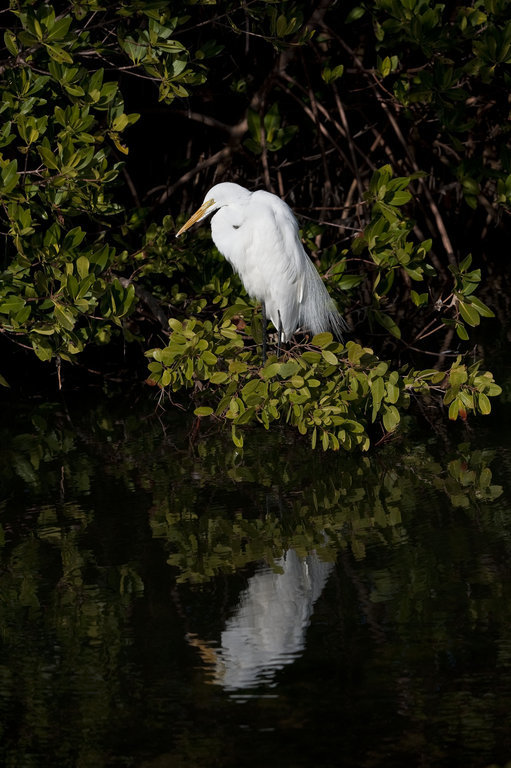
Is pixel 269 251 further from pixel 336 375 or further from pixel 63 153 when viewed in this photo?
pixel 63 153

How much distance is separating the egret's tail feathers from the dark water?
0.52 meters

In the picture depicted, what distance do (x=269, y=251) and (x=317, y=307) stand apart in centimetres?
32

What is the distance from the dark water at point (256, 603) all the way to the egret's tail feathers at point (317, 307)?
0.52 m

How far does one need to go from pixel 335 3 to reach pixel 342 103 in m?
0.48

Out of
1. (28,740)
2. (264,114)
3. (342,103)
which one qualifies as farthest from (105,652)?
(342,103)

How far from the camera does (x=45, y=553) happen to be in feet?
9.80

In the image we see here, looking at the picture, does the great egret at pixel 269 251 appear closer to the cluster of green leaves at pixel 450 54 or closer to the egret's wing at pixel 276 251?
the egret's wing at pixel 276 251

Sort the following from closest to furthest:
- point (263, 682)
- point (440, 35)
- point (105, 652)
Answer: point (263, 682)
point (105, 652)
point (440, 35)

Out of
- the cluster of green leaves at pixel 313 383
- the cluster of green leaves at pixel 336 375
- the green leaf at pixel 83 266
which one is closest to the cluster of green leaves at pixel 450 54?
the cluster of green leaves at pixel 336 375

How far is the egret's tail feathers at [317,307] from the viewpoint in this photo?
4191mm

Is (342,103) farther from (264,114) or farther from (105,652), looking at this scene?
(105,652)

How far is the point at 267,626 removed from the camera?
2.49 m

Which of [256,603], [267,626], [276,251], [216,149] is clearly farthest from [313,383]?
[216,149]

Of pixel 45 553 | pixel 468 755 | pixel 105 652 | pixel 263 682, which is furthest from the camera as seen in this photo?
pixel 45 553
